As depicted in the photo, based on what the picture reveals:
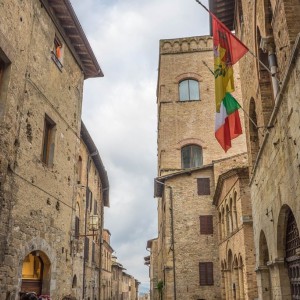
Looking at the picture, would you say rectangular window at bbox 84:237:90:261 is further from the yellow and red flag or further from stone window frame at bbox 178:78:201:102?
stone window frame at bbox 178:78:201:102

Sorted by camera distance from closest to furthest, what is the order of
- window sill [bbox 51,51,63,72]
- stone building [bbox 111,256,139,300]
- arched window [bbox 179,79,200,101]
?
window sill [bbox 51,51,63,72]
arched window [bbox 179,79,200,101]
stone building [bbox 111,256,139,300]

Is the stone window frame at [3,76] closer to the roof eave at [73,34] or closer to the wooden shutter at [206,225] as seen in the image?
the roof eave at [73,34]

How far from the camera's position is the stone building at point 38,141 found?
328 inches

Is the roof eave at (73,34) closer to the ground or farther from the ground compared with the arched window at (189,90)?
closer to the ground

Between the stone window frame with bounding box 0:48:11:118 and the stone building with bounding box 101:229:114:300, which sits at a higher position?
the stone window frame with bounding box 0:48:11:118

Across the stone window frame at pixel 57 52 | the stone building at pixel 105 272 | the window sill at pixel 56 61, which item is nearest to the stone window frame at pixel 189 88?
the stone building at pixel 105 272

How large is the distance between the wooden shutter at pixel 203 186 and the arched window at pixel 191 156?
2.95 metres

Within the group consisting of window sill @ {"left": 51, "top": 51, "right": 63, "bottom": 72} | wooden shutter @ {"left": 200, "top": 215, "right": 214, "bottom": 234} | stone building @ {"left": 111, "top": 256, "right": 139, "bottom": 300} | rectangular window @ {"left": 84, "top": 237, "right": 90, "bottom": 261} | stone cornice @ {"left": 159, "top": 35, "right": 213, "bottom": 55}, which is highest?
stone cornice @ {"left": 159, "top": 35, "right": 213, "bottom": 55}

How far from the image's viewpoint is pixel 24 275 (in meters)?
10.2

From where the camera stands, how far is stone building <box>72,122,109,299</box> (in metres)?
16.2

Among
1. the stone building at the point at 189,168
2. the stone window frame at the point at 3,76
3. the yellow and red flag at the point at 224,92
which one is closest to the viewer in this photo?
the yellow and red flag at the point at 224,92

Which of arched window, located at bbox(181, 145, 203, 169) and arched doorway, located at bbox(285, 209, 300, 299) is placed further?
arched window, located at bbox(181, 145, 203, 169)

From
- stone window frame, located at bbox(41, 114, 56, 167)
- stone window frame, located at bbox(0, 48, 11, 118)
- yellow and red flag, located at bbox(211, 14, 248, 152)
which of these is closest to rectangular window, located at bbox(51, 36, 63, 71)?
stone window frame, located at bbox(41, 114, 56, 167)

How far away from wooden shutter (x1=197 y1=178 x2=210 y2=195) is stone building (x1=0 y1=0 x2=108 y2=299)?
1360 cm
